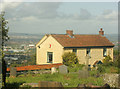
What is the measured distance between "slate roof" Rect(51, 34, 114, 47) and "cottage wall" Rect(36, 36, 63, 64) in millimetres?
775

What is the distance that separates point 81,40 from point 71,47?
3.35 metres

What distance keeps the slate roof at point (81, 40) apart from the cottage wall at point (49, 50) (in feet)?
2.54

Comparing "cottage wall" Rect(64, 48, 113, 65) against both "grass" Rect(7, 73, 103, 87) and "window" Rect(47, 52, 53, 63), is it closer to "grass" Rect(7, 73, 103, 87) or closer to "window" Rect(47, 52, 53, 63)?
"window" Rect(47, 52, 53, 63)

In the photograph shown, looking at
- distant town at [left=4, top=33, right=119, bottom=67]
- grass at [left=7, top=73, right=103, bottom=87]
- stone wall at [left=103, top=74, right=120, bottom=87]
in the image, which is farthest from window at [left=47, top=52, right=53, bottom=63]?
stone wall at [left=103, top=74, right=120, bottom=87]

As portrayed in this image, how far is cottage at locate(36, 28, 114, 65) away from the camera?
1214 inches

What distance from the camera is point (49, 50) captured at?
32.6 m

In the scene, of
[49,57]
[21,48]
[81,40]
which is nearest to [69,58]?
[49,57]

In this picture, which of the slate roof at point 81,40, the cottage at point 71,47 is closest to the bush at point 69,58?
the cottage at point 71,47

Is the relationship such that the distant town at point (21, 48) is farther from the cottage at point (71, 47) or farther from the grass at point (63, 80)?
the grass at point (63, 80)

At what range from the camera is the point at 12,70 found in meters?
19.6

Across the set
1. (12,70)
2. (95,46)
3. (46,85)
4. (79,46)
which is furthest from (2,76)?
(95,46)

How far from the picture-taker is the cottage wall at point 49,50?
30.8 meters

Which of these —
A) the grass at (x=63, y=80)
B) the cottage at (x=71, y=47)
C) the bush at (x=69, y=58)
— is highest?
the cottage at (x=71, y=47)

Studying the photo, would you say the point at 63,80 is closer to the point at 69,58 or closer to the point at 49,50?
the point at 69,58
